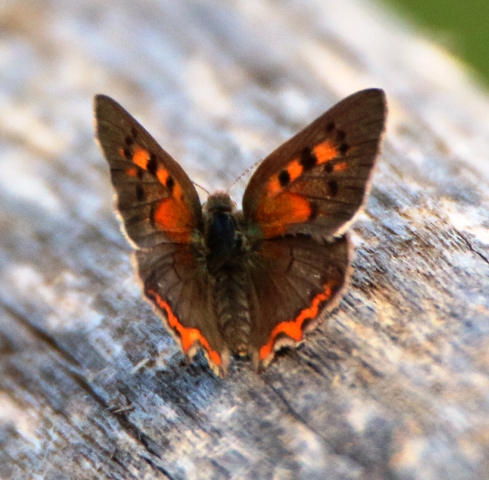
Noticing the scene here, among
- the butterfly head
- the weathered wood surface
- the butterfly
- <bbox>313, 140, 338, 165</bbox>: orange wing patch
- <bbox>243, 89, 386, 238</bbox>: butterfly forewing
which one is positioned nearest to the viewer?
the weathered wood surface

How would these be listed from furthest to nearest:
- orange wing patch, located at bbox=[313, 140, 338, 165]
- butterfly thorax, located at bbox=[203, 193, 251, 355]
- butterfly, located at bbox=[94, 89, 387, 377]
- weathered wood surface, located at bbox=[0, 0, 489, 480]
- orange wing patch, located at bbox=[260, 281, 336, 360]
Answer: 1. butterfly thorax, located at bbox=[203, 193, 251, 355]
2. orange wing patch, located at bbox=[313, 140, 338, 165]
3. butterfly, located at bbox=[94, 89, 387, 377]
4. orange wing patch, located at bbox=[260, 281, 336, 360]
5. weathered wood surface, located at bbox=[0, 0, 489, 480]

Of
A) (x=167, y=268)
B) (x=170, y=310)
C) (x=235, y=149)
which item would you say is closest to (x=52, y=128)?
(x=235, y=149)

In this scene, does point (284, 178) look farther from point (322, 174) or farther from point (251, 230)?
point (251, 230)

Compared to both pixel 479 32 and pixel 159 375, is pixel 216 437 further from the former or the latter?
Answer: pixel 479 32

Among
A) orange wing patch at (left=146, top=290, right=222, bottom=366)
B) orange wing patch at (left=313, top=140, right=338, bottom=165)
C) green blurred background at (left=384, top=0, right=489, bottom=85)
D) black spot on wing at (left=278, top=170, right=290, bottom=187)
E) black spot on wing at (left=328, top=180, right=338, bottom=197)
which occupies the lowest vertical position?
orange wing patch at (left=146, top=290, right=222, bottom=366)

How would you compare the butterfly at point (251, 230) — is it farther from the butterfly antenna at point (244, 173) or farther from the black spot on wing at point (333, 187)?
the butterfly antenna at point (244, 173)

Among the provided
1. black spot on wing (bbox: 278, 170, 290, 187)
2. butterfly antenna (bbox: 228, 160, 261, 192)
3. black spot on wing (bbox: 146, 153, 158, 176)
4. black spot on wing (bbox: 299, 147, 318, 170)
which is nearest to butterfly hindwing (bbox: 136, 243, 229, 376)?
black spot on wing (bbox: 146, 153, 158, 176)

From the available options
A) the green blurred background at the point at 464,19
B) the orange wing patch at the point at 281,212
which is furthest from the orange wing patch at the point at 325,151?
the green blurred background at the point at 464,19

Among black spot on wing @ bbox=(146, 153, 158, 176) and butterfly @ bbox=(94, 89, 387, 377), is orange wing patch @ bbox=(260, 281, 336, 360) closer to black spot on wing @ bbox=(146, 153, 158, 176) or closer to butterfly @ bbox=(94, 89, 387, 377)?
butterfly @ bbox=(94, 89, 387, 377)

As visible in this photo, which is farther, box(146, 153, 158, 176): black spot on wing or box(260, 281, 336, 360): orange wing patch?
box(146, 153, 158, 176): black spot on wing
